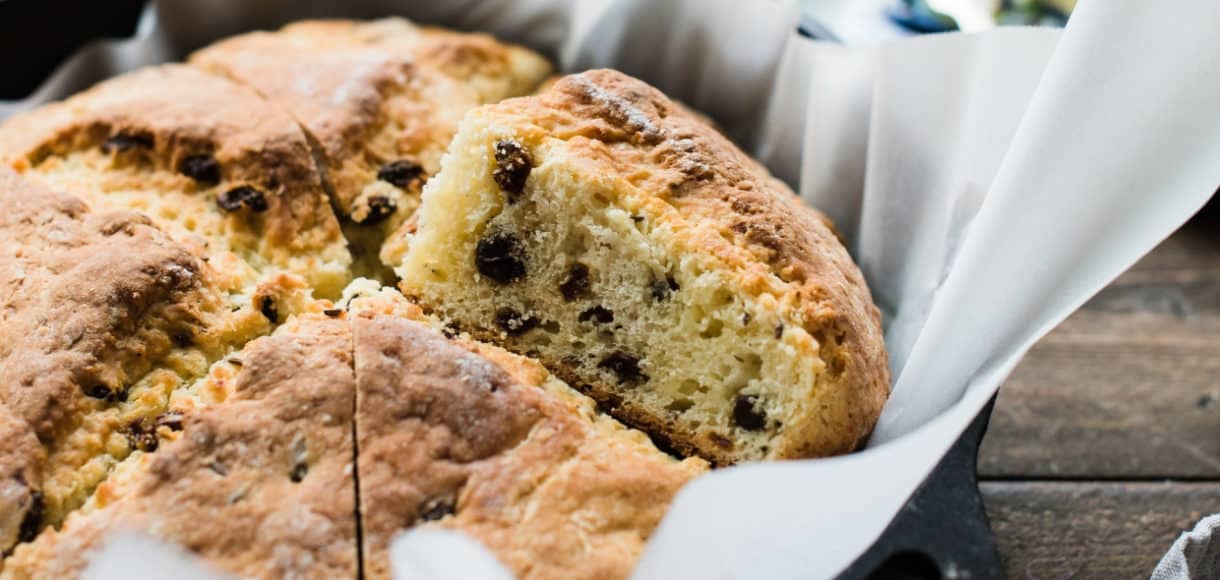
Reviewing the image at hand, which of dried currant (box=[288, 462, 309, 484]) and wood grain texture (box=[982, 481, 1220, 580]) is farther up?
dried currant (box=[288, 462, 309, 484])

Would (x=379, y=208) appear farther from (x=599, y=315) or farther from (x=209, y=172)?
(x=599, y=315)

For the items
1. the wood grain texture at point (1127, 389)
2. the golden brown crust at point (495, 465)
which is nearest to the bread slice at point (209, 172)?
the golden brown crust at point (495, 465)

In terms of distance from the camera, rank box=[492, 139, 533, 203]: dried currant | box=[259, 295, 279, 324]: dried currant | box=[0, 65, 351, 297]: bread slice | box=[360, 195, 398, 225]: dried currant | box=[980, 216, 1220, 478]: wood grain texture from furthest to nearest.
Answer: box=[980, 216, 1220, 478]: wood grain texture
box=[360, 195, 398, 225]: dried currant
box=[0, 65, 351, 297]: bread slice
box=[259, 295, 279, 324]: dried currant
box=[492, 139, 533, 203]: dried currant

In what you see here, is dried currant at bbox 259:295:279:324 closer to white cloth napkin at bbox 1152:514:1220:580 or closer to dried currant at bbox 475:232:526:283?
dried currant at bbox 475:232:526:283

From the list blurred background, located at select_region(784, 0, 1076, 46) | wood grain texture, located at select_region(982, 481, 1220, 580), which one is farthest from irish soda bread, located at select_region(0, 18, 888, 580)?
blurred background, located at select_region(784, 0, 1076, 46)

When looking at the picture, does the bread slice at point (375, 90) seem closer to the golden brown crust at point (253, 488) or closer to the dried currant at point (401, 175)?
the dried currant at point (401, 175)

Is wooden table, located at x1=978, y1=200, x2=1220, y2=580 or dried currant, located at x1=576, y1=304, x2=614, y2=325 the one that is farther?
wooden table, located at x1=978, y1=200, x2=1220, y2=580

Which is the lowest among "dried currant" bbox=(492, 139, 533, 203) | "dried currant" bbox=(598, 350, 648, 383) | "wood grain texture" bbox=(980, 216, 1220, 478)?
"wood grain texture" bbox=(980, 216, 1220, 478)
